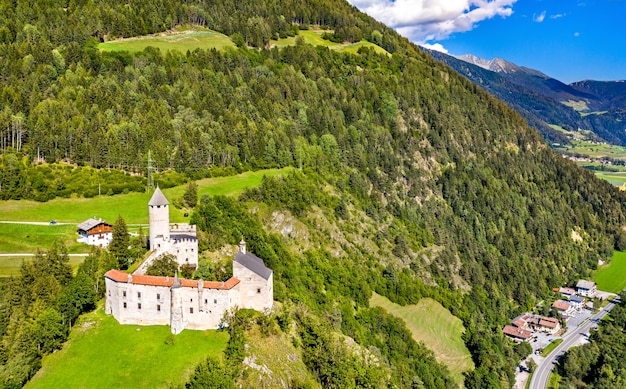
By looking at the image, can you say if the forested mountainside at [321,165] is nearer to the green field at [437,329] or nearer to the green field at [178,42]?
the green field at [437,329]

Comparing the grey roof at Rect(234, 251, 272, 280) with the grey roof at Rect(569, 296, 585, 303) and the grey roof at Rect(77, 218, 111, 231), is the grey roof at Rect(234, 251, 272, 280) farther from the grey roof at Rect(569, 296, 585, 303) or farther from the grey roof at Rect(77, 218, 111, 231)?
the grey roof at Rect(569, 296, 585, 303)

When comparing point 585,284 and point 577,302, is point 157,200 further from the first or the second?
point 585,284

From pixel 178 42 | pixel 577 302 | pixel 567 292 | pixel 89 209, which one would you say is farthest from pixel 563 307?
pixel 178 42

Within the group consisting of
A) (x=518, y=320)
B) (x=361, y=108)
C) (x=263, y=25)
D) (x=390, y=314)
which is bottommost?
(x=518, y=320)

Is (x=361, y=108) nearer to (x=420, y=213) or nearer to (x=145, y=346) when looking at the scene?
(x=420, y=213)

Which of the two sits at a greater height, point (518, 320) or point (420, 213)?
point (420, 213)

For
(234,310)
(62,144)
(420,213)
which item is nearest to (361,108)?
(420,213)

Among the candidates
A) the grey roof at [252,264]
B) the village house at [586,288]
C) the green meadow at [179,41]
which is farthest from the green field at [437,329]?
the green meadow at [179,41]
